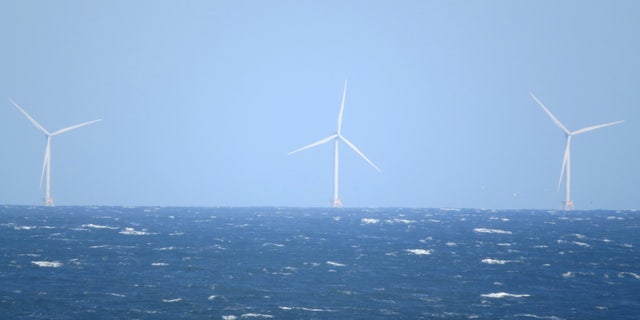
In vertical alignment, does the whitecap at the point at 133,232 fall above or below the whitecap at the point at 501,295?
above

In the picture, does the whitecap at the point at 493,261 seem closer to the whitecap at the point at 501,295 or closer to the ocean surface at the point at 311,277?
the ocean surface at the point at 311,277

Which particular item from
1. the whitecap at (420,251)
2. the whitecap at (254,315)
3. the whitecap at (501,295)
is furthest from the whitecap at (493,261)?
the whitecap at (254,315)

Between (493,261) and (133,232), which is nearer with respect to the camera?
(493,261)

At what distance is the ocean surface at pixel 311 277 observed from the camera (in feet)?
229

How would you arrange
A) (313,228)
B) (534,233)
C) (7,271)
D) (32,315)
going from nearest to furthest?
1. (32,315)
2. (7,271)
3. (534,233)
4. (313,228)

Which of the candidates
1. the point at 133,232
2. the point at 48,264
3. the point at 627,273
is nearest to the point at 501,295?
the point at 627,273

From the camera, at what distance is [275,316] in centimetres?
6675

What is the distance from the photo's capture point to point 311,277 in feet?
294

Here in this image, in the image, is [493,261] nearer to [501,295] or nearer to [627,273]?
[627,273]

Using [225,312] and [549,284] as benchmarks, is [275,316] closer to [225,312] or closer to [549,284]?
[225,312]

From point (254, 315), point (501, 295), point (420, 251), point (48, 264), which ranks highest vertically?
point (420, 251)

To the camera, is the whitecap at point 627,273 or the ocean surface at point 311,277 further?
the whitecap at point 627,273

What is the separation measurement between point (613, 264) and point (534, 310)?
38.0 m

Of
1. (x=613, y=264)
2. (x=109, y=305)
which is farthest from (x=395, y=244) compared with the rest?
(x=109, y=305)
